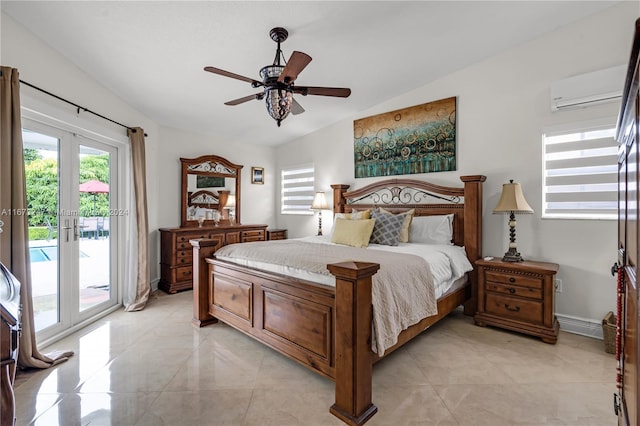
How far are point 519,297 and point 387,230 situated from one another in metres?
1.44

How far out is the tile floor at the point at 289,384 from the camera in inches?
72.9

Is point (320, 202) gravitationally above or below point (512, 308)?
above

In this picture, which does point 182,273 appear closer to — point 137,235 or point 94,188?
point 137,235

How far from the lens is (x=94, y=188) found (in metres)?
3.52

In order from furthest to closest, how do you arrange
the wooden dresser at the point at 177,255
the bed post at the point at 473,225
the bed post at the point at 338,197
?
the bed post at the point at 338,197 < the wooden dresser at the point at 177,255 < the bed post at the point at 473,225

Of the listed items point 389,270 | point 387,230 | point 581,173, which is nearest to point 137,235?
point 387,230

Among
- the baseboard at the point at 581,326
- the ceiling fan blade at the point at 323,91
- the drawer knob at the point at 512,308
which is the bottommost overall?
the baseboard at the point at 581,326

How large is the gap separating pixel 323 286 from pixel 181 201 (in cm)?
368

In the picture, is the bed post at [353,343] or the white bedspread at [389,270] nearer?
the bed post at [353,343]

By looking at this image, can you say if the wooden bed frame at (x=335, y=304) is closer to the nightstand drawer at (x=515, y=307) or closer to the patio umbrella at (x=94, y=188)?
the nightstand drawer at (x=515, y=307)

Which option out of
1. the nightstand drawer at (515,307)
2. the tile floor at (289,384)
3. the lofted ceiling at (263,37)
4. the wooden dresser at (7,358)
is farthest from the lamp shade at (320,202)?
the wooden dresser at (7,358)

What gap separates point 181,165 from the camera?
16.4 feet

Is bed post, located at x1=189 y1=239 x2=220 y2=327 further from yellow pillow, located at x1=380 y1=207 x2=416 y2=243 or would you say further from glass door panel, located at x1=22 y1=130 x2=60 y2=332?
yellow pillow, located at x1=380 y1=207 x2=416 y2=243

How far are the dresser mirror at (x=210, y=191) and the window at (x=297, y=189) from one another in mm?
958
